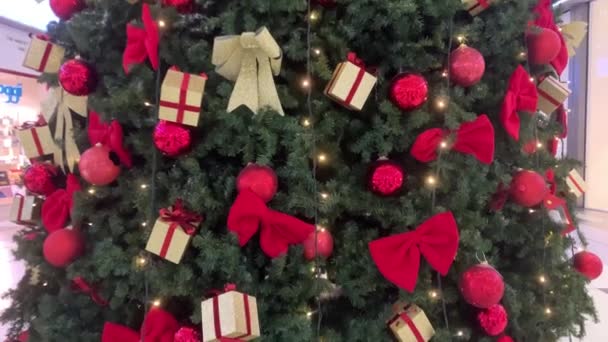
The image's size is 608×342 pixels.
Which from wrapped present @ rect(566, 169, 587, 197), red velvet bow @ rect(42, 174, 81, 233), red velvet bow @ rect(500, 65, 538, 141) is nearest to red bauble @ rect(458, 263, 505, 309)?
red velvet bow @ rect(500, 65, 538, 141)

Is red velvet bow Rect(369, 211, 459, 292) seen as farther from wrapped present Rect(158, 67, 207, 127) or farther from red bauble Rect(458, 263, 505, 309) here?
wrapped present Rect(158, 67, 207, 127)

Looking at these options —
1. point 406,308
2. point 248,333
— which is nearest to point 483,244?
point 406,308

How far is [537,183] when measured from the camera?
1152mm

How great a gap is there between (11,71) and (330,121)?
5.93 m

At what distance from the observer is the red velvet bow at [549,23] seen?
129cm

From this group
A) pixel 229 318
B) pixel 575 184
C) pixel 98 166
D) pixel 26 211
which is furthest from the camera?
pixel 575 184

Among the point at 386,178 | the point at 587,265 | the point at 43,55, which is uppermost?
the point at 43,55

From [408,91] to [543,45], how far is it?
1.68 ft

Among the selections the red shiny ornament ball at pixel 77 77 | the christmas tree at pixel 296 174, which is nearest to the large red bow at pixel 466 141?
the christmas tree at pixel 296 174

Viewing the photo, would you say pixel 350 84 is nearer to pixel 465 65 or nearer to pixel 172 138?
pixel 465 65

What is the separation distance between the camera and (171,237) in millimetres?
970

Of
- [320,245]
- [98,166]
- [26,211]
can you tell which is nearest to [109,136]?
[98,166]

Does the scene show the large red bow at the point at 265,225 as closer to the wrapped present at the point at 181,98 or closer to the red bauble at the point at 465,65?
the wrapped present at the point at 181,98

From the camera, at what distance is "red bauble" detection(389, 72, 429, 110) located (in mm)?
998
